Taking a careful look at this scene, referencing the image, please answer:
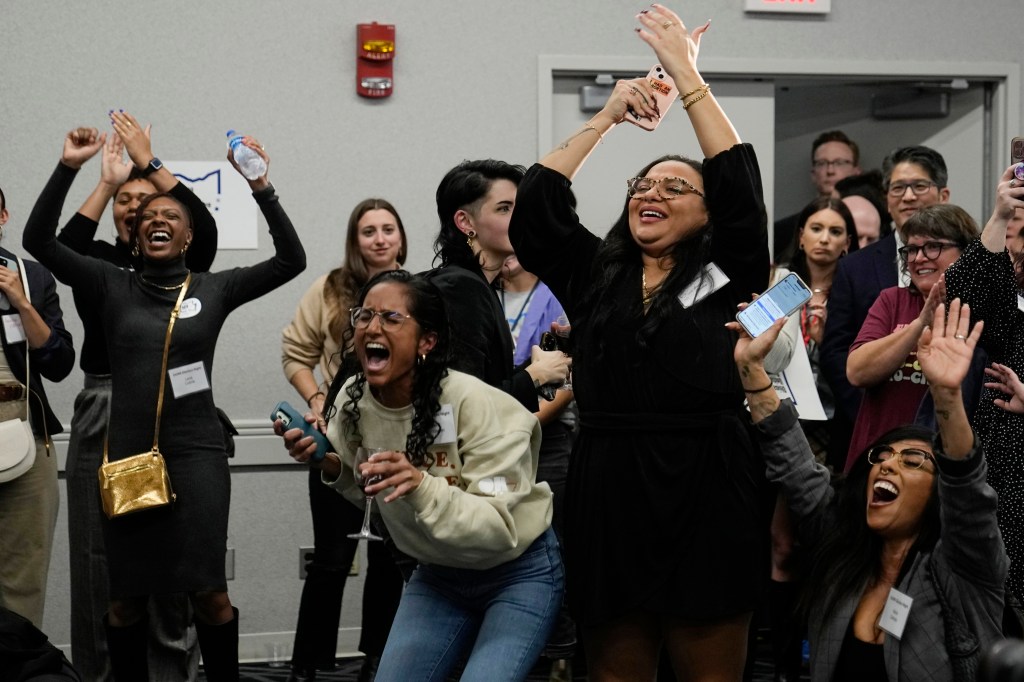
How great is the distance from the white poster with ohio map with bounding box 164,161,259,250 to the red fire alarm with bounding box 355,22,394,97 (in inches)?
24.9

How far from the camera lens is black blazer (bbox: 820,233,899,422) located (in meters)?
4.35

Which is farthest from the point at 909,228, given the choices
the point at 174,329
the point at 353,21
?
the point at 353,21

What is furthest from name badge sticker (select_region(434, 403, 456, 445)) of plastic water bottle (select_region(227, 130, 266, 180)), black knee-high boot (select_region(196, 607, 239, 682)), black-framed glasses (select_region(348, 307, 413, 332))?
black knee-high boot (select_region(196, 607, 239, 682))

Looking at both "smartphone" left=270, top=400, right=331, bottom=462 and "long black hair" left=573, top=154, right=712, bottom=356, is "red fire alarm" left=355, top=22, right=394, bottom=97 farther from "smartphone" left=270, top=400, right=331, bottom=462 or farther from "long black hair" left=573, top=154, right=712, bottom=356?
"smartphone" left=270, top=400, right=331, bottom=462

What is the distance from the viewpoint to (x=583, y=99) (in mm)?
5578

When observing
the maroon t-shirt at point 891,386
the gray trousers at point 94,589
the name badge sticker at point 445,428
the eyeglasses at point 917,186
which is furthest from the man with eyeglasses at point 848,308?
the gray trousers at point 94,589

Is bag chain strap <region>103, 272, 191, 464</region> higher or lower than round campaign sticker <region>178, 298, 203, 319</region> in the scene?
lower

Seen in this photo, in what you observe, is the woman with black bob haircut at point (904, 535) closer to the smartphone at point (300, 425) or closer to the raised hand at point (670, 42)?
the raised hand at point (670, 42)

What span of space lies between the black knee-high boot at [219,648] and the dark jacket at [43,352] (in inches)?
37.5

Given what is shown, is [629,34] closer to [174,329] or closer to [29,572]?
[174,329]

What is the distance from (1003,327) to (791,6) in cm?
286

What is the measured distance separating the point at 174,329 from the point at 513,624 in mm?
1638

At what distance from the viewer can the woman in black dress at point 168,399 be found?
373cm

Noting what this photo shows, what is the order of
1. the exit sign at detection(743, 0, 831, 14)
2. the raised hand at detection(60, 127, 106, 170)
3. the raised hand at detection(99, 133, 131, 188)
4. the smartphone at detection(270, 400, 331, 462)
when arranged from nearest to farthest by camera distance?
the smartphone at detection(270, 400, 331, 462)
the raised hand at detection(60, 127, 106, 170)
the raised hand at detection(99, 133, 131, 188)
the exit sign at detection(743, 0, 831, 14)
